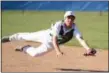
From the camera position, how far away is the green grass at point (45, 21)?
570 inches

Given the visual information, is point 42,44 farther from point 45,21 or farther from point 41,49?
point 45,21

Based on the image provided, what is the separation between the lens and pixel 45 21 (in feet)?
57.9

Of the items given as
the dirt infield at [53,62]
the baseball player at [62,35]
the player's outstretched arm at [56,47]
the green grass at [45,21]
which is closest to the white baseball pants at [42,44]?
the baseball player at [62,35]

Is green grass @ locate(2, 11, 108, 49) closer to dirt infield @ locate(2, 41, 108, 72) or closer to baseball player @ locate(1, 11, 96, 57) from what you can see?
dirt infield @ locate(2, 41, 108, 72)

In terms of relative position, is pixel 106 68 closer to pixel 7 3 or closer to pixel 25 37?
pixel 25 37

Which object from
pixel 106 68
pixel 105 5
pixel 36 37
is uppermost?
pixel 105 5

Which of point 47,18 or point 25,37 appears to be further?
point 47,18

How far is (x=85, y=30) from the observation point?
1452 centimetres

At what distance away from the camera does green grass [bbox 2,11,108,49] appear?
1448cm

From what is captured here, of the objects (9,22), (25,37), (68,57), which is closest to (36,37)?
(25,37)

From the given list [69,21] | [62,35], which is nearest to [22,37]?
[62,35]

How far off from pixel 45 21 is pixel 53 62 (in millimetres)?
9698

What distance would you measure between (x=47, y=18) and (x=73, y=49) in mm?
8540

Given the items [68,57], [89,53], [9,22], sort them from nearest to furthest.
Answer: [89,53] → [68,57] → [9,22]
